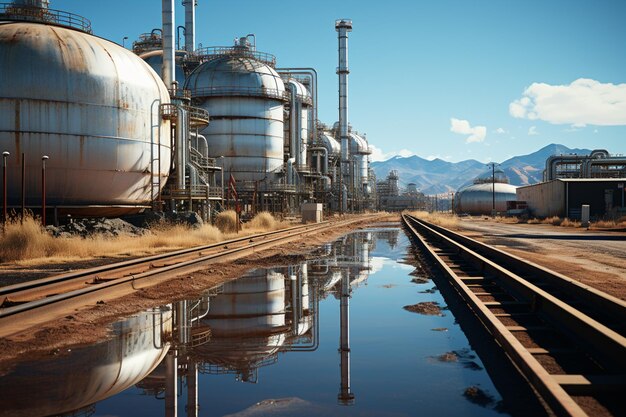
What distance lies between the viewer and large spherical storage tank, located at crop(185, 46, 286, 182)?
47344mm

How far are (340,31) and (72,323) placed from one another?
238 ft

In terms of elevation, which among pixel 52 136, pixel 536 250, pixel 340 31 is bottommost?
pixel 536 250

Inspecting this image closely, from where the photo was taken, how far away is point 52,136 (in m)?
22.5

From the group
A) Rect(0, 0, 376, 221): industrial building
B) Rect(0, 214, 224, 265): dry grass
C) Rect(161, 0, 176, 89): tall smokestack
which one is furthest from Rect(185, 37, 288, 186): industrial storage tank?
Rect(0, 214, 224, 265): dry grass

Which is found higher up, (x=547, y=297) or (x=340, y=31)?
(x=340, y=31)

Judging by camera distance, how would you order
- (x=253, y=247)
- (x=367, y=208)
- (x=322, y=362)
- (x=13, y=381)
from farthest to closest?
(x=367, y=208) < (x=253, y=247) < (x=322, y=362) < (x=13, y=381)

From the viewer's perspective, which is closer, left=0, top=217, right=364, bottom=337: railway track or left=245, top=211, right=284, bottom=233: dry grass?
left=0, top=217, right=364, bottom=337: railway track

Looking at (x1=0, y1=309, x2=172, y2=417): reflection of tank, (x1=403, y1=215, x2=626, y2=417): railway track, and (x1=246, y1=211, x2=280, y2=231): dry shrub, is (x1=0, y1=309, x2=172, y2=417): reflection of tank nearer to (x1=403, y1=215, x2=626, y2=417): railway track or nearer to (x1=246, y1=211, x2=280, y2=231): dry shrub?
(x1=403, y1=215, x2=626, y2=417): railway track

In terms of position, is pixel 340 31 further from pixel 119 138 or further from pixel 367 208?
pixel 119 138

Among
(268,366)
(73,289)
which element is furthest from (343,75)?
(268,366)

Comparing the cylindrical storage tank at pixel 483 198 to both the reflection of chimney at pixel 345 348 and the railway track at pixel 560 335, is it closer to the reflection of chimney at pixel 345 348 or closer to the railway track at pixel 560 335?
the railway track at pixel 560 335

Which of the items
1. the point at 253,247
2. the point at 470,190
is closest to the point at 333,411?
the point at 253,247

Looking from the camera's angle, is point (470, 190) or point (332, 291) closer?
point (332, 291)

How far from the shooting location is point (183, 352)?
573 cm
